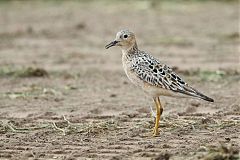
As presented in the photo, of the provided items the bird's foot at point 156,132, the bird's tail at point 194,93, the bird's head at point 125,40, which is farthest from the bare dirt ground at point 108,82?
the bird's head at point 125,40

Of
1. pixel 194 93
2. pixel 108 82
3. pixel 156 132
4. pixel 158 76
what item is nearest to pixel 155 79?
pixel 158 76

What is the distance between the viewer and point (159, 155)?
8.12 m

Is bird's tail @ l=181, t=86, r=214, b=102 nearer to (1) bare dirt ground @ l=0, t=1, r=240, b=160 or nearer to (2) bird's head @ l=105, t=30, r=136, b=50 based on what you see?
(1) bare dirt ground @ l=0, t=1, r=240, b=160

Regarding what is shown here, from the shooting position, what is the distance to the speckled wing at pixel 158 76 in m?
9.43

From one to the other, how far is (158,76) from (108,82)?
399 centimetres

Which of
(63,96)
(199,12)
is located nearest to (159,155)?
(63,96)

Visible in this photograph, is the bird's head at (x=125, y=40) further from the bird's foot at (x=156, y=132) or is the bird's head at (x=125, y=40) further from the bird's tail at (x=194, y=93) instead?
the bird's foot at (x=156, y=132)

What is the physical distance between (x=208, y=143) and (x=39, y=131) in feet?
6.88

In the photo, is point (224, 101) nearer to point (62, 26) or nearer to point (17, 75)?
point (17, 75)

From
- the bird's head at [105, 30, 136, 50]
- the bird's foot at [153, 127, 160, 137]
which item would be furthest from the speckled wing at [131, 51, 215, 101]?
the bird's foot at [153, 127, 160, 137]

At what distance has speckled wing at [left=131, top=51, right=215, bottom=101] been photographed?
9.43 meters

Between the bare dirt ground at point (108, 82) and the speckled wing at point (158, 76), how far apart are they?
1.75 feet

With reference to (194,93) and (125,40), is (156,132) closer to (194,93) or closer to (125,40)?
(194,93)

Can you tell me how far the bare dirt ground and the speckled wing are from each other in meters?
0.53
